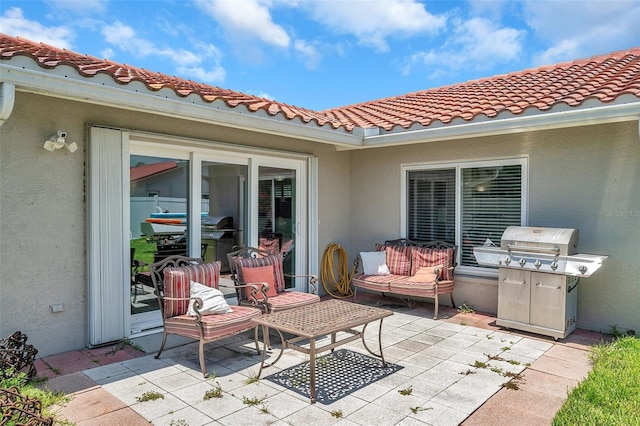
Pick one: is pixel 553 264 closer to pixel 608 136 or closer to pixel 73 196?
pixel 608 136

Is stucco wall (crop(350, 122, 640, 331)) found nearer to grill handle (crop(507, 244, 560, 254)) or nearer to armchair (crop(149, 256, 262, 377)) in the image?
grill handle (crop(507, 244, 560, 254))

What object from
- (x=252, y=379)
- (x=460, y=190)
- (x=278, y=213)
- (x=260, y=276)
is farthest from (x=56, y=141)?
(x=460, y=190)

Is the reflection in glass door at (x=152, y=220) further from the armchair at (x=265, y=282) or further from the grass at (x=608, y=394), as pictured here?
the grass at (x=608, y=394)

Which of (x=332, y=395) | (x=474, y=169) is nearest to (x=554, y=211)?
(x=474, y=169)

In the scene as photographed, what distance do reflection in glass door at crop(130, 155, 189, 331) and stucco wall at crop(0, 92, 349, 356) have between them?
0.71 meters

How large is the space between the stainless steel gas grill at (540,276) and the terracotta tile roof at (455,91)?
2.07m

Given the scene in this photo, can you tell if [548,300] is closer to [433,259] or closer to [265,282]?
[433,259]

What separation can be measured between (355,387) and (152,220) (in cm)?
416

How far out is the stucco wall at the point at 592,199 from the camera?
6402mm

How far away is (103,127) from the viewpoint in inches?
226

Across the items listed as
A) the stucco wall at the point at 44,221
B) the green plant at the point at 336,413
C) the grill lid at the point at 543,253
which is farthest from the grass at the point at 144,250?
the grill lid at the point at 543,253

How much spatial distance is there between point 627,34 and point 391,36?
7.75 metres

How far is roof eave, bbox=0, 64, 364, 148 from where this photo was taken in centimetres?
432

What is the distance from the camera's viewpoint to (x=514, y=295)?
6.66 m
